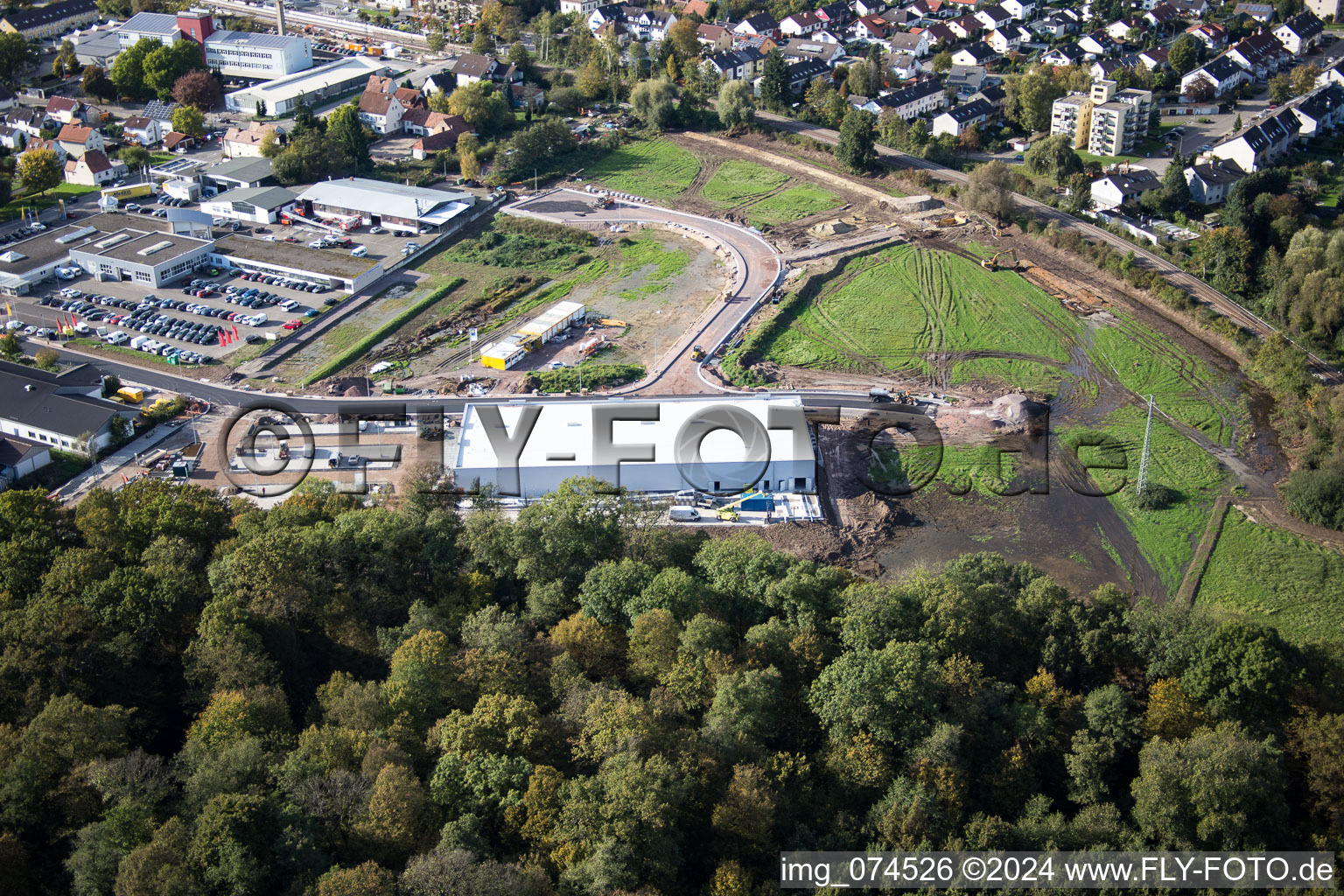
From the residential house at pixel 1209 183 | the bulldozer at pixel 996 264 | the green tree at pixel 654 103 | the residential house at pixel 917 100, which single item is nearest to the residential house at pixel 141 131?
the green tree at pixel 654 103

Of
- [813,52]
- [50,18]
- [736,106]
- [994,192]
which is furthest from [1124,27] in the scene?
[50,18]

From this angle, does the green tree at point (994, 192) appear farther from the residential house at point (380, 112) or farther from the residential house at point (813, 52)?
the residential house at point (380, 112)

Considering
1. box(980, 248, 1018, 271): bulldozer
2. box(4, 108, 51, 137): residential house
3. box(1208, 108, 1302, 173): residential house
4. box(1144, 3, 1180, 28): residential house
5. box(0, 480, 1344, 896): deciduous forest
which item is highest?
box(1144, 3, 1180, 28): residential house

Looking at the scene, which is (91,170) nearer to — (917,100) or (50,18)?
(50,18)

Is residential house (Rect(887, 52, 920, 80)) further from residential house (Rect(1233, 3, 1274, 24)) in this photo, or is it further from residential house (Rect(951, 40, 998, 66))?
residential house (Rect(1233, 3, 1274, 24))

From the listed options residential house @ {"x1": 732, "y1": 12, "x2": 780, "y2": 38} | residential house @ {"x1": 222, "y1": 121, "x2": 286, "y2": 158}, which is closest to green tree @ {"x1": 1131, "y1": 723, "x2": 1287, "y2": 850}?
residential house @ {"x1": 222, "y1": 121, "x2": 286, "y2": 158}

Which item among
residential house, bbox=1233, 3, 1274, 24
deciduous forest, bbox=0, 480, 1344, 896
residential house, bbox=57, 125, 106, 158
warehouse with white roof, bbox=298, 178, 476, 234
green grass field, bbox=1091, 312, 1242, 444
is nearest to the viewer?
deciduous forest, bbox=0, 480, 1344, 896
